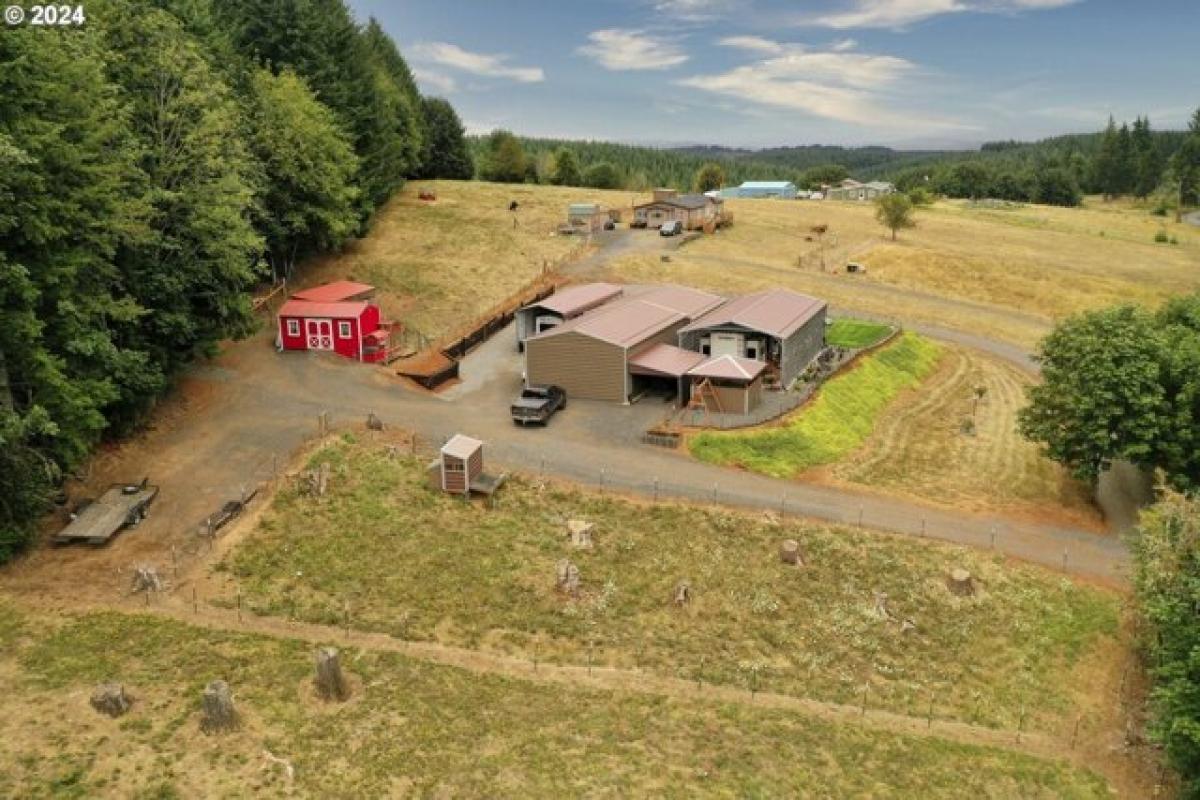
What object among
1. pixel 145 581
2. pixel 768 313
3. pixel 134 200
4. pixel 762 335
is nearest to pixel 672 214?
pixel 768 313

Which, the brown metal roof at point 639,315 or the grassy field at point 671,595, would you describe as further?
the brown metal roof at point 639,315

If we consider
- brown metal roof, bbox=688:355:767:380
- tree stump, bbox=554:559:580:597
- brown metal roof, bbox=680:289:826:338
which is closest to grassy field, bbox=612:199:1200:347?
brown metal roof, bbox=680:289:826:338

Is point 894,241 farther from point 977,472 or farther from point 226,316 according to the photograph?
point 226,316

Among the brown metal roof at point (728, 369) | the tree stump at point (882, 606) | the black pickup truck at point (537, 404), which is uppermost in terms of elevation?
the brown metal roof at point (728, 369)

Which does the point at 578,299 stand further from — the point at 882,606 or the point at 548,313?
the point at 882,606

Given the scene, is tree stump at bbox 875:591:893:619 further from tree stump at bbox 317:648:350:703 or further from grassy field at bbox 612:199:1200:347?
grassy field at bbox 612:199:1200:347

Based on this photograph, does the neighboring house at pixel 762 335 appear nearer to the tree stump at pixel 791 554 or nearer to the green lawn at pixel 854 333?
the green lawn at pixel 854 333

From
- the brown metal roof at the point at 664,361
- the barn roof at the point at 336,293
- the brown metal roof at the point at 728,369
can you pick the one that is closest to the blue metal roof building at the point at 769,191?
A: the barn roof at the point at 336,293

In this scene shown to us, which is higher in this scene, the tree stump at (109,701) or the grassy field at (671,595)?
the tree stump at (109,701)

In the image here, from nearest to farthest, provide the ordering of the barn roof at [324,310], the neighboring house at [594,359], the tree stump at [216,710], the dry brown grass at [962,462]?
the tree stump at [216,710], the dry brown grass at [962,462], the neighboring house at [594,359], the barn roof at [324,310]
